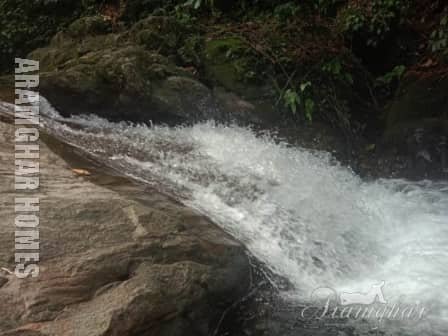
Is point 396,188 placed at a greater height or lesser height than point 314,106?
lesser

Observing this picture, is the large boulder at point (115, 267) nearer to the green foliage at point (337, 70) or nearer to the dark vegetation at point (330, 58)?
the dark vegetation at point (330, 58)

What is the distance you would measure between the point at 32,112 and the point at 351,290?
398 centimetres

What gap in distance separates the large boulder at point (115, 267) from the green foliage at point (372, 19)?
4554 millimetres

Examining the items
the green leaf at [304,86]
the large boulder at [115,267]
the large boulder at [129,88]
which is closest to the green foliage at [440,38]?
the green leaf at [304,86]

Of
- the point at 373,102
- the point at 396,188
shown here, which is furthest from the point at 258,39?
the point at 396,188

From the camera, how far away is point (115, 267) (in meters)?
2.56

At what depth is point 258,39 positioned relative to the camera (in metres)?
6.96

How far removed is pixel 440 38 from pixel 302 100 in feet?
5.99

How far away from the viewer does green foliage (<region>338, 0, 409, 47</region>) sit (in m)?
6.62

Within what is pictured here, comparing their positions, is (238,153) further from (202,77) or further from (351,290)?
(351,290)

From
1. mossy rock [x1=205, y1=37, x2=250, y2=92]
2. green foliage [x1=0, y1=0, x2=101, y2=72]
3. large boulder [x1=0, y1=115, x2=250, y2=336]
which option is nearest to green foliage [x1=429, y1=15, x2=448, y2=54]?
mossy rock [x1=205, y1=37, x2=250, y2=92]

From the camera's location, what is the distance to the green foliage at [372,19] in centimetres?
662

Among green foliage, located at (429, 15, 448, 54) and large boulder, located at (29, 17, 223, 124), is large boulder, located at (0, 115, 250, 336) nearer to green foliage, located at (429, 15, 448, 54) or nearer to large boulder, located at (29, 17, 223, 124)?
large boulder, located at (29, 17, 223, 124)

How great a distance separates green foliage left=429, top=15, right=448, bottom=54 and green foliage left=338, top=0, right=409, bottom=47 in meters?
A: 0.63
